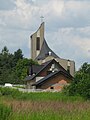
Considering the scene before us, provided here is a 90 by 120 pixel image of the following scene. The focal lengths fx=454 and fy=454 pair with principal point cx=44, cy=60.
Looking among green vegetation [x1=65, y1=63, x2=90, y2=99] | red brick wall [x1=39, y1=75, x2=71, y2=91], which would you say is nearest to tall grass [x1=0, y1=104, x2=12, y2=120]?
green vegetation [x1=65, y1=63, x2=90, y2=99]

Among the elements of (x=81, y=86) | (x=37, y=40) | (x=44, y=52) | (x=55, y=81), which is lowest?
(x=81, y=86)

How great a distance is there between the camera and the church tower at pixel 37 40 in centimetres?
11481

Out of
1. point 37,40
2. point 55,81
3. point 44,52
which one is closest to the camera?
point 55,81

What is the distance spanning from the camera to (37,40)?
4525 inches

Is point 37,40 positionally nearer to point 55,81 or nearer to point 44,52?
point 44,52

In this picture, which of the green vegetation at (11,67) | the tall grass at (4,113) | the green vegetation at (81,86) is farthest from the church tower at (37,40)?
the tall grass at (4,113)

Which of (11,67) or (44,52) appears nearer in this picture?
(44,52)

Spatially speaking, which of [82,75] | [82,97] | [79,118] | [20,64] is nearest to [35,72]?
[20,64]

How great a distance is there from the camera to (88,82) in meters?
41.7

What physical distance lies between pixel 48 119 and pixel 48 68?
191 ft

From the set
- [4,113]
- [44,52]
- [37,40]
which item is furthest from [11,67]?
[4,113]

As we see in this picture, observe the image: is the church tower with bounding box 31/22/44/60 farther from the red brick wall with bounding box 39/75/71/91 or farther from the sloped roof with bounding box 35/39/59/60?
the red brick wall with bounding box 39/75/71/91

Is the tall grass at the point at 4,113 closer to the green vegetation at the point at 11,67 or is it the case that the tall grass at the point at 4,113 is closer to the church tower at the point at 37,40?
the green vegetation at the point at 11,67

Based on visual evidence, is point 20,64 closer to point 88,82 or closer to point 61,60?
point 61,60
